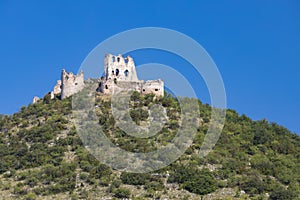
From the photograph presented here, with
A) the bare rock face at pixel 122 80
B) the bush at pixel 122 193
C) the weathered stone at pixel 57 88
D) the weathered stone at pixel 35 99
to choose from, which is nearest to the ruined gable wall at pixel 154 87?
the bare rock face at pixel 122 80

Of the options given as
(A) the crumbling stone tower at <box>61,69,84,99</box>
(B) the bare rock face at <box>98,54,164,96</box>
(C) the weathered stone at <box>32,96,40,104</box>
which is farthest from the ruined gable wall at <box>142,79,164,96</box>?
(C) the weathered stone at <box>32,96,40,104</box>

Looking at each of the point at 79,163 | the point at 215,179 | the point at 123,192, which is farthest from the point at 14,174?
the point at 215,179

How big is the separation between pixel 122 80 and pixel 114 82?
2273 mm

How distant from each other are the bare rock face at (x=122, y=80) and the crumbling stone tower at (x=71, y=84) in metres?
2.38

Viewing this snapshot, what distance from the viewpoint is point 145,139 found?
89.2 m

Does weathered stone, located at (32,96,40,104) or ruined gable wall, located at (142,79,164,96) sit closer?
ruined gable wall, located at (142,79,164,96)

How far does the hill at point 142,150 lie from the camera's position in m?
78.5

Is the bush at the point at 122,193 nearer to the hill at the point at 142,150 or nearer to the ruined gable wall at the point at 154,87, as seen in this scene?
the hill at the point at 142,150

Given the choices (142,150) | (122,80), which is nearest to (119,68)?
(122,80)

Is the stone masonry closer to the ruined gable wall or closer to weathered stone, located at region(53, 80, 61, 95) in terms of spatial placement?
weathered stone, located at region(53, 80, 61, 95)

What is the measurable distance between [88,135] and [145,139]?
5496 mm

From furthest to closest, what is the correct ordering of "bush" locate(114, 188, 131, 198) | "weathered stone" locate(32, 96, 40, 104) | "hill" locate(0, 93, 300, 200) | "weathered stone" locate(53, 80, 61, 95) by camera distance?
"weathered stone" locate(53, 80, 61, 95)
"weathered stone" locate(32, 96, 40, 104)
"hill" locate(0, 93, 300, 200)
"bush" locate(114, 188, 131, 198)

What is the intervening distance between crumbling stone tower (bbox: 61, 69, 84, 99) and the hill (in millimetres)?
2799

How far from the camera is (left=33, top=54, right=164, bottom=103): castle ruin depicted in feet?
335
